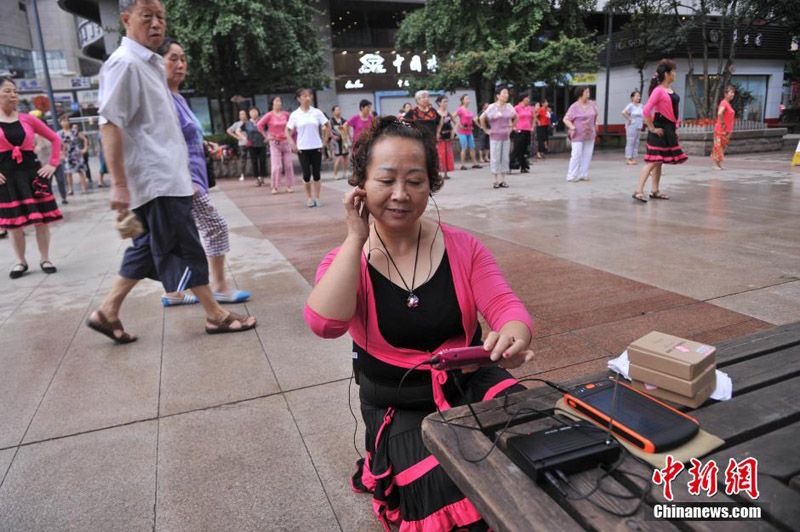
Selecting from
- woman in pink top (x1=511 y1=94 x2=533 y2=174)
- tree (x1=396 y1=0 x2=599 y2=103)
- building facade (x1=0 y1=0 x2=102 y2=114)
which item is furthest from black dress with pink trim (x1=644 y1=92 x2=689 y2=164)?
building facade (x1=0 y1=0 x2=102 y2=114)

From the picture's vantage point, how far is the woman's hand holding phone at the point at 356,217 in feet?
5.97

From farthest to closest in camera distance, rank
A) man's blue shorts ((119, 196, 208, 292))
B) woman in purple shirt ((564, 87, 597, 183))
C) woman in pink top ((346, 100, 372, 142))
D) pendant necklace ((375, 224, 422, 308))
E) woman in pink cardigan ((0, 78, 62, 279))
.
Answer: woman in pink top ((346, 100, 372, 142)) < woman in purple shirt ((564, 87, 597, 183)) < woman in pink cardigan ((0, 78, 62, 279)) < man's blue shorts ((119, 196, 208, 292)) < pendant necklace ((375, 224, 422, 308))

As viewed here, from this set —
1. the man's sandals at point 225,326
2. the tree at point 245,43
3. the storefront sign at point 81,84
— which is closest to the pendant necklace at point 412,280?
the man's sandals at point 225,326

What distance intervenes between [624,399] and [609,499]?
1.22 ft

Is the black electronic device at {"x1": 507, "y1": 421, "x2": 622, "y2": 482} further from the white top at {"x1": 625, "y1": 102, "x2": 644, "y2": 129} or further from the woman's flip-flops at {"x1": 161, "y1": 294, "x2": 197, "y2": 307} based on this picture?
the white top at {"x1": 625, "y1": 102, "x2": 644, "y2": 129}

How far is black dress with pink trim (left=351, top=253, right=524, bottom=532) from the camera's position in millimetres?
1778

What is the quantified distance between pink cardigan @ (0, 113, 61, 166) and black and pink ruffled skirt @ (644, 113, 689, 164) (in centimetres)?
760

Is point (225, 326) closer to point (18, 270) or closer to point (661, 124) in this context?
point (18, 270)

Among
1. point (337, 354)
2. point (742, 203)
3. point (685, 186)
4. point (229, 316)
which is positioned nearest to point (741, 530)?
point (337, 354)

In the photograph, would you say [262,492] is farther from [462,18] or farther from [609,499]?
[462,18]

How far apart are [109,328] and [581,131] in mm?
9726

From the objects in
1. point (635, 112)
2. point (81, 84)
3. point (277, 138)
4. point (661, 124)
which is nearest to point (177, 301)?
point (661, 124)

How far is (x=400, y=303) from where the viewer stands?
6.21ft

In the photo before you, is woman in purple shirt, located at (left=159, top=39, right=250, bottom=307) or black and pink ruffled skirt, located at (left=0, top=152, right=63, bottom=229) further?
black and pink ruffled skirt, located at (left=0, top=152, right=63, bottom=229)
